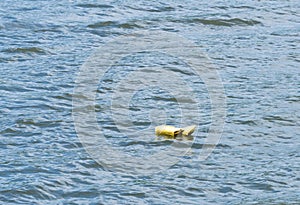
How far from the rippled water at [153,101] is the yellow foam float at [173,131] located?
0.31 ft

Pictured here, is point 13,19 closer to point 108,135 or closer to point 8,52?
point 8,52

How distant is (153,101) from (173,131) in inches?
34.8

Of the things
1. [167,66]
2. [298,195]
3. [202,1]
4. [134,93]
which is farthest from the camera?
[202,1]

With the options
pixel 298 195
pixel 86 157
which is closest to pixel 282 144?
pixel 298 195

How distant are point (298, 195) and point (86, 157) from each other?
1584 mm

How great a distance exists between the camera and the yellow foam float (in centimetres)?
706

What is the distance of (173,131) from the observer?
7.05 meters

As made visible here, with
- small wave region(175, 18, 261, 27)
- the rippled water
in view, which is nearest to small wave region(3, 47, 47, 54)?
the rippled water

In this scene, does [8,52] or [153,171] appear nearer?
[153,171]

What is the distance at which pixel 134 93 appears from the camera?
8.11 meters

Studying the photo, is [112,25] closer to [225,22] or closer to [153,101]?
[225,22]

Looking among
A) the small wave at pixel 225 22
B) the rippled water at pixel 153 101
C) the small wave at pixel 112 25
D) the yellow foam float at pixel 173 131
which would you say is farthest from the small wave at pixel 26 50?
the yellow foam float at pixel 173 131

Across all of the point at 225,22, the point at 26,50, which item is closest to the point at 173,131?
the point at 26,50

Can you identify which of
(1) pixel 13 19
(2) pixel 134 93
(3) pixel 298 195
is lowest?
(3) pixel 298 195
